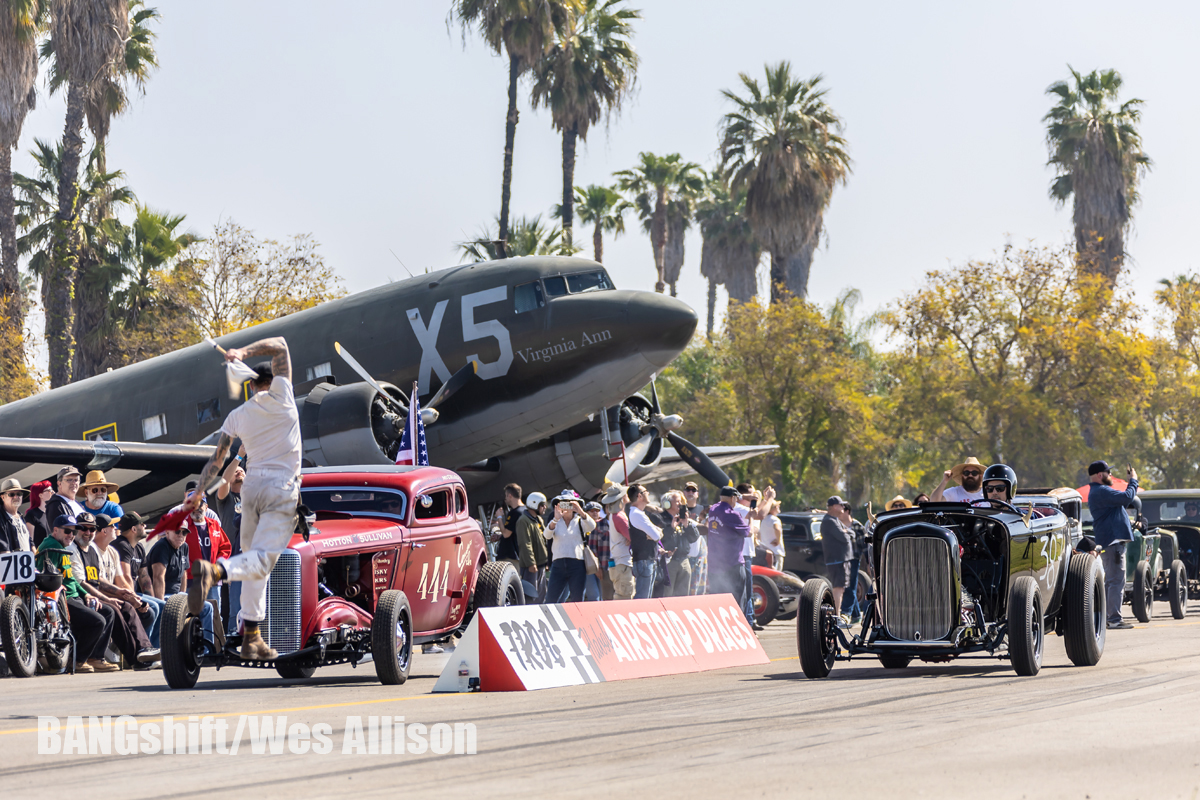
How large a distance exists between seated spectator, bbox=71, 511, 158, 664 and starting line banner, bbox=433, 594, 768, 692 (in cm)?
481

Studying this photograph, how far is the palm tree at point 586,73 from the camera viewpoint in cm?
4984

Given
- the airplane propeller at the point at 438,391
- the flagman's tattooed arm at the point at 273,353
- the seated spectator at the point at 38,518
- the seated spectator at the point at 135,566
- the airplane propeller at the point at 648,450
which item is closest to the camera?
the flagman's tattooed arm at the point at 273,353

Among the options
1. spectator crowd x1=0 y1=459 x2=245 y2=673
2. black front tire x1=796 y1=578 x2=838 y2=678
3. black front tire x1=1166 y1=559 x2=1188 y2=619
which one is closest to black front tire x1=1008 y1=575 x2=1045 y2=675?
black front tire x1=796 y1=578 x2=838 y2=678

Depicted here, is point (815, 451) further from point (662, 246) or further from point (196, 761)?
point (196, 761)

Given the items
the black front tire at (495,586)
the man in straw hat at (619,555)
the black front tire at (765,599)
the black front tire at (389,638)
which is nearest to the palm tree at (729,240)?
the black front tire at (765,599)

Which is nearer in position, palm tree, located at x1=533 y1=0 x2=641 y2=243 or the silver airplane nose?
the silver airplane nose

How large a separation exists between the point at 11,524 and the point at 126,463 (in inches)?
330

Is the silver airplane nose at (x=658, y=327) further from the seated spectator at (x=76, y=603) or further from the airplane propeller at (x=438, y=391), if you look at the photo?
the seated spectator at (x=76, y=603)

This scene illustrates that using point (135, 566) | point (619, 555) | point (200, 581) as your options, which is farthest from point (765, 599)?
point (200, 581)

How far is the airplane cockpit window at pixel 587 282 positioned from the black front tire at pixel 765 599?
5.60 metres

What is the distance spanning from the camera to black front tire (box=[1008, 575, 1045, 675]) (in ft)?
32.6

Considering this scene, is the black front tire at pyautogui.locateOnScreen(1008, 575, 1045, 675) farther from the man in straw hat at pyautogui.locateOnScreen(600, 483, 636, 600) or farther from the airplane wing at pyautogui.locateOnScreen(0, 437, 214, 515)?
the airplane wing at pyautogui.locateOnScreen(0, 437, 214, 515)

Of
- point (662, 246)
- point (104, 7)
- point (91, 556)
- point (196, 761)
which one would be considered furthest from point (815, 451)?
point (196, 761)

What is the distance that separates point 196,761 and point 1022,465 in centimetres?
4219
